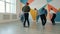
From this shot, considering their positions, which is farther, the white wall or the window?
the window

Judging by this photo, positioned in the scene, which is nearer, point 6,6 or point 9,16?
point 6,6

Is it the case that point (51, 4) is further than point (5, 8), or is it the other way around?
point (51, 4)

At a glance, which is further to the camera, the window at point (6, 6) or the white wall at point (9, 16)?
Answer: the window at point (6, 6)

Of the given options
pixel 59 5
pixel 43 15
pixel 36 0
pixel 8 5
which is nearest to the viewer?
pixel 43 15

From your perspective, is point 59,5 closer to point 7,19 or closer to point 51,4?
point 51,4

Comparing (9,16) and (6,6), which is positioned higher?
(6,6)

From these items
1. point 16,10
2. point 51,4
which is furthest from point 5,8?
point 51,4

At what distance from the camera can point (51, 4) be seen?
763 inches

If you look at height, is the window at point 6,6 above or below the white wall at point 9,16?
above

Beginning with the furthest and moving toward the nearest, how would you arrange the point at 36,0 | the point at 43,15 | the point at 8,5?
the point at 36,0, the point at 8,5, the point at 43,15

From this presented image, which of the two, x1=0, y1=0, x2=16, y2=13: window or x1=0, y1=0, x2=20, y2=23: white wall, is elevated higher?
x1=0, y1=0, x2=16, y2=13: window

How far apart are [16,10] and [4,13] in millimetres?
4695

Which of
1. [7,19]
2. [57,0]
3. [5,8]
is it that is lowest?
[7,19]

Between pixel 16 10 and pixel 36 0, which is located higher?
pixel 36 0
